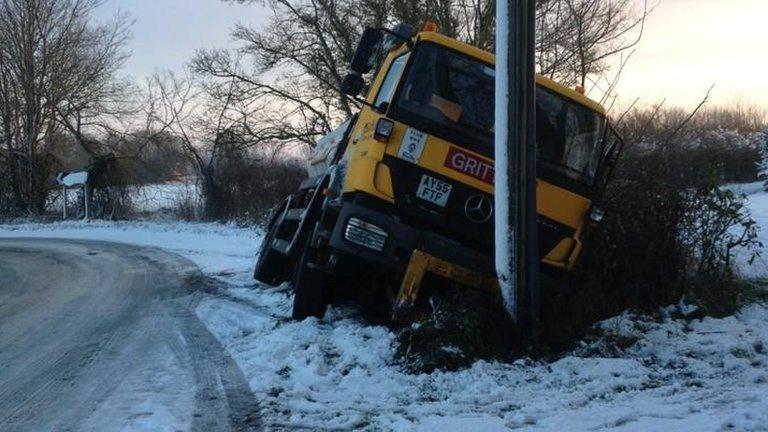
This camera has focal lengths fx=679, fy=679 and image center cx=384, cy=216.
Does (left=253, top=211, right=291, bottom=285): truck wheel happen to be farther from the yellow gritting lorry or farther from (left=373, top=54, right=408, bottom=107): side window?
(left=373, top=54, right=408, bottom=107): side window

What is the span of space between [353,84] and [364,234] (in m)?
1.49

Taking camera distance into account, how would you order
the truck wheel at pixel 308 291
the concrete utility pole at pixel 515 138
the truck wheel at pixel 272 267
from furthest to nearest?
the truck wheel at pixel 272 267 < the truck wheel at pixel 308 291 < the concrete utility pole at pixel 515 138

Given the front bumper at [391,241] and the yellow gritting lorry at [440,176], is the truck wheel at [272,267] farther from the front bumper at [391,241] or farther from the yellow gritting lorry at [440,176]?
the front bumper at [391,241]

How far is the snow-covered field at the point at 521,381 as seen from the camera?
4004 millimetres

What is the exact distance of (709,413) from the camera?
3846 millimetres

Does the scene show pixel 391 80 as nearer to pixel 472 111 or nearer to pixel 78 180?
pixel 472 111

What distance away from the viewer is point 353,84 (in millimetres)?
6301

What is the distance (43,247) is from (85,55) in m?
17.6

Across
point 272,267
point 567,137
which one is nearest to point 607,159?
point 567,137

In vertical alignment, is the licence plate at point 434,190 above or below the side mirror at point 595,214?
below

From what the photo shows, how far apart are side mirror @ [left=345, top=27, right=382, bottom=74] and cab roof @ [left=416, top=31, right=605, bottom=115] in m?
0.40

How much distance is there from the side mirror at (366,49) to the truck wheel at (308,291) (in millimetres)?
1782

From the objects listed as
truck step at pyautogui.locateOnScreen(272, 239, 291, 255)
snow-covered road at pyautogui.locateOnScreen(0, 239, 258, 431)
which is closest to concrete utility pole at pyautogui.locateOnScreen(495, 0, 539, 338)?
snow-covered road at pyautogui.locateOnScreen(0, 239, 258, 431)

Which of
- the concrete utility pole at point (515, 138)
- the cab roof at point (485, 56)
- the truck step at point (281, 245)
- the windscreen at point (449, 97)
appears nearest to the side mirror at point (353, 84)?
the windscreen at point (449, 97)
